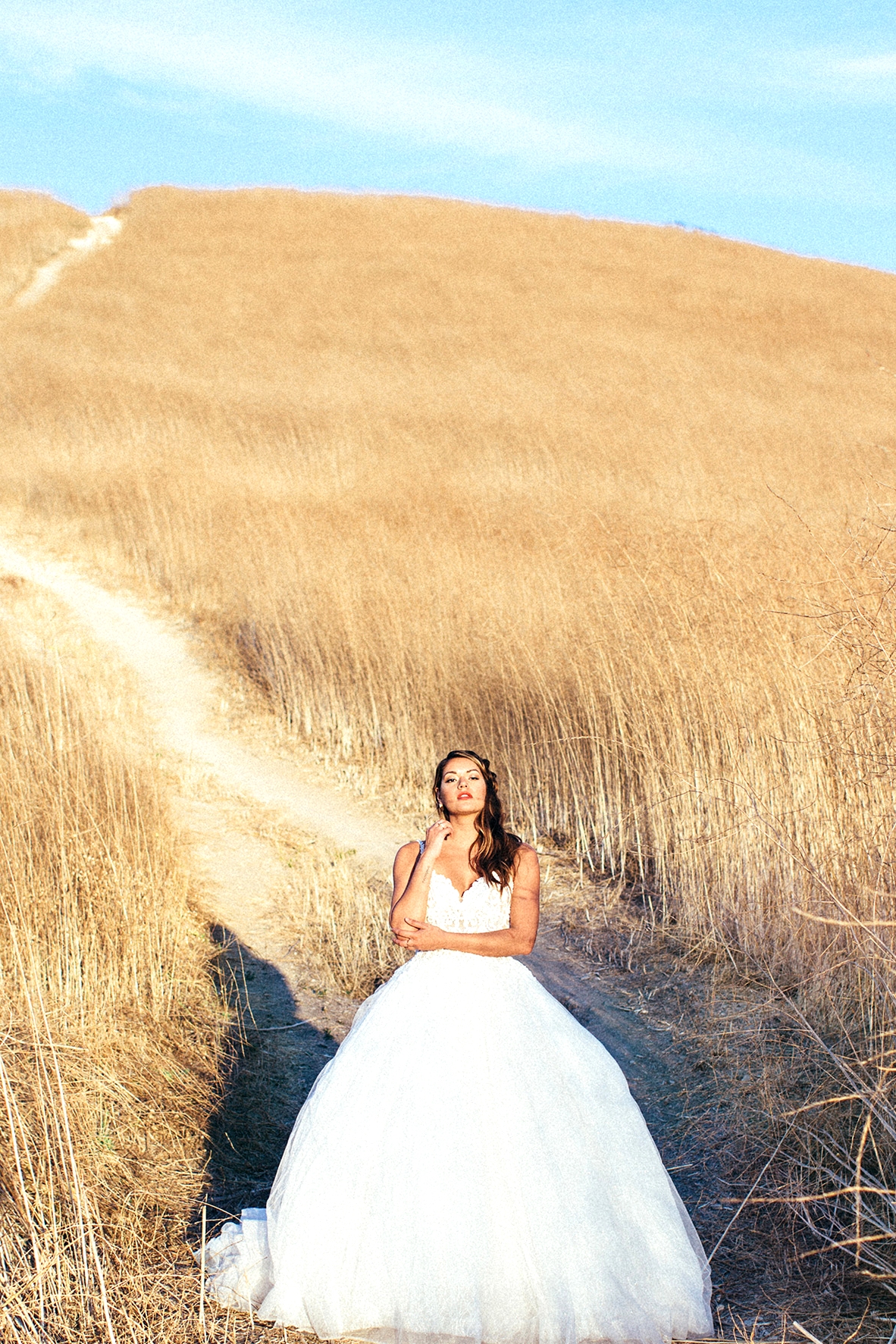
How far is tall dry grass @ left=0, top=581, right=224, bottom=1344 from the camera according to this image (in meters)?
2.67

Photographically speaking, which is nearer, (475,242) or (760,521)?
(760,521)

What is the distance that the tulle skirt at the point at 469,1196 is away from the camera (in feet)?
8.30

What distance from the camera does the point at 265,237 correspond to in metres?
32.0

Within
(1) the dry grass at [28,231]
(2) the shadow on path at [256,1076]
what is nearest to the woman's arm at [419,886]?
(2) the shadow on path at [256,1076]

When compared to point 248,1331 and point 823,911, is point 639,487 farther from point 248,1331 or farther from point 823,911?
point 248,1331

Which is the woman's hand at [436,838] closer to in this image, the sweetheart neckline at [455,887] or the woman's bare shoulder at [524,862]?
the sweetheart neckline at [455,887]

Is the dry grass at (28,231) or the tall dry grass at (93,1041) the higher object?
the dry grass at (28,231)

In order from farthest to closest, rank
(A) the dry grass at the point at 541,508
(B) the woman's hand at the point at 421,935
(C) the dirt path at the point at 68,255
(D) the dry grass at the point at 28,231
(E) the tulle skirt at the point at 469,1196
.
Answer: (D) the dry grass at the point at 28,231, (C) the dirt path at the point at 68,255, (A) the dry grass at the point at 541,508, (B) the woman's hand at the point at 421,935, (E) the tulle skirt at the point at 469,1196

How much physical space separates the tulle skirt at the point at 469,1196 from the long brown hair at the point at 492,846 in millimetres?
212

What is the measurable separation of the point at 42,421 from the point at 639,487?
1048cm

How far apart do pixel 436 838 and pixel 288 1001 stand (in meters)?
2.51

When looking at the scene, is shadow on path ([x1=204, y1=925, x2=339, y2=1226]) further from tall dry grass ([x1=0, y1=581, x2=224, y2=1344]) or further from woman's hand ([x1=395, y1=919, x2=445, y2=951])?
woman's hand ([x1=395, y1=919, x2=445, y2=951])

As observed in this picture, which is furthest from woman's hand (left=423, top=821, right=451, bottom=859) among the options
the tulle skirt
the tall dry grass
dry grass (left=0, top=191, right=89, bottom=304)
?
dry grass (left=0, top=191, right=89, bottom=304)

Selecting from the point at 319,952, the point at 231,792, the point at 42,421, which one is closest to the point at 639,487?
the point at 231,792
